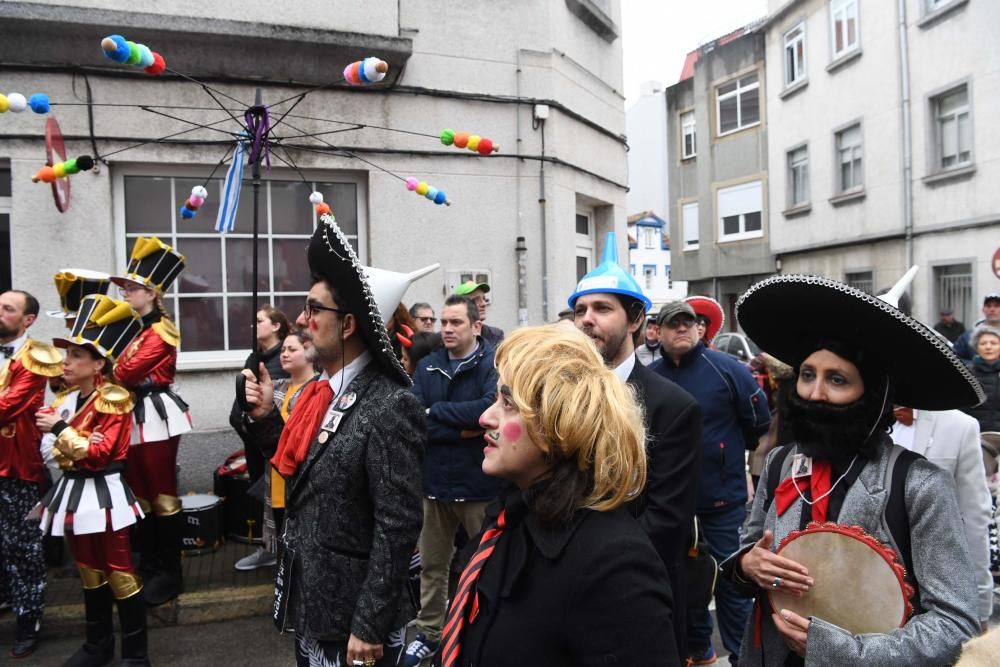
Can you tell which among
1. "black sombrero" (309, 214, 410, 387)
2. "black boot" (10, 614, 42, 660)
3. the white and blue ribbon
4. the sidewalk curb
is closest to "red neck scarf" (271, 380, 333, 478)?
"black sombrero" (309, 214, 410, 387)

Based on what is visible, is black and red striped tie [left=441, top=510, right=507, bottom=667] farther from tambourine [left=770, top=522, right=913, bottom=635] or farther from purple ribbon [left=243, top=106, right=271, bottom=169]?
purple ribbon [left=243, top=106, right=271, bottom=169]

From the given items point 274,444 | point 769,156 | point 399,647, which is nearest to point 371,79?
point 274,444

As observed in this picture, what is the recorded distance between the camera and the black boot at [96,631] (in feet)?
12.9

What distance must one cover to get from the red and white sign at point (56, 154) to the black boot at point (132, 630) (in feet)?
11.4

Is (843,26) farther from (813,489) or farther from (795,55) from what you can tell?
(813,489)

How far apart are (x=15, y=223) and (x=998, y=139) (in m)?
17.2

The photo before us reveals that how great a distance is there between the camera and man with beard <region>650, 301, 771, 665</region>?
4035 mm

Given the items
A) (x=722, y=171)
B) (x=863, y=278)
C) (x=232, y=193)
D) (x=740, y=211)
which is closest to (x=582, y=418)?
(x=232, y=193)

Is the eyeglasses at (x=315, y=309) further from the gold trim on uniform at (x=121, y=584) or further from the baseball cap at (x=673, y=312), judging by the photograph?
the baseball cap at (x=673, y=312)

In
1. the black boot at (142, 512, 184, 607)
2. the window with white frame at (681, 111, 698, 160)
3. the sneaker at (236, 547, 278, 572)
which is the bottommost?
the sneaker at (236, 547, 278, 572)

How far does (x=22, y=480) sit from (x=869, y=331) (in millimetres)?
4819

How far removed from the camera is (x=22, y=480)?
4.46m

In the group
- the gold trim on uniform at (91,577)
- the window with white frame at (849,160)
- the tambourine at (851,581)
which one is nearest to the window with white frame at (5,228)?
the gold trim on uniform at (91,577)

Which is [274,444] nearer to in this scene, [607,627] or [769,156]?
[607,627]
